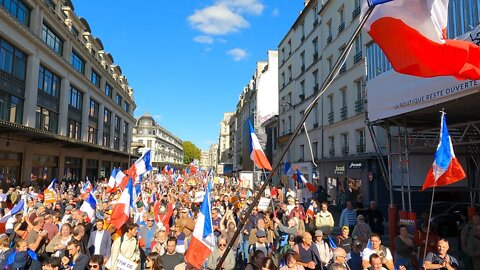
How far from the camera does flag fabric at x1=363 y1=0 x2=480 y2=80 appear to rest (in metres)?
3.67

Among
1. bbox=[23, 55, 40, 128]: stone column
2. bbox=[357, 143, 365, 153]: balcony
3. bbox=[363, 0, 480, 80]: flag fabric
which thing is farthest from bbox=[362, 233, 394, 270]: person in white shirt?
bbox=[23, 55, 40, 128]: stone column

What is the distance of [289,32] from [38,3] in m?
23.3

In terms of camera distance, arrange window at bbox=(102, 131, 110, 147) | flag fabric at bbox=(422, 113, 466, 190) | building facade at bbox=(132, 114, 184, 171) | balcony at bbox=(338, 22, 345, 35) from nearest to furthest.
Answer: flag fabric at bbox=(422, 113, 466, 190) < balcony at bbox=(338, 22, 345, 35) < window at bbox=(102, 131, 110, 147) < building facade at bbox=(132, 114, 184, 171)

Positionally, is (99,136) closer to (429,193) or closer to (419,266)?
(429,193)

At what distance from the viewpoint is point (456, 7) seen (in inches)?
381

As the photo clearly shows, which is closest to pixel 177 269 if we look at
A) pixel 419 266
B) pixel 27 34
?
pixel 419 266

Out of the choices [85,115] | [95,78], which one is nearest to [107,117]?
[95,78]

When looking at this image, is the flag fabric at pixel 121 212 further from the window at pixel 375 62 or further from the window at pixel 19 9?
the window at pixel 19 9

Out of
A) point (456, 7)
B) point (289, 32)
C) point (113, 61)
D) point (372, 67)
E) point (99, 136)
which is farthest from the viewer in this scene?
point (113, 61)

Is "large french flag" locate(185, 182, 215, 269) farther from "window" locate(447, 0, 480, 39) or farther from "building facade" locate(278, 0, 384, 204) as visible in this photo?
"building facade" locate(278, 0, 384, 204)

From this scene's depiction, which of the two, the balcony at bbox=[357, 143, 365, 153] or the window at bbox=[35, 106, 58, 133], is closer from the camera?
the balcony at bbox=[357, 143, 365, 153]

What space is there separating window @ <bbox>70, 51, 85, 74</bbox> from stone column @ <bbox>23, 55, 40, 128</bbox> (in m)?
9.92

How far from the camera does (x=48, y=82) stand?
31766 millimetres

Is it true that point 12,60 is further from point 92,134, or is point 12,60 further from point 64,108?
point 92,134
